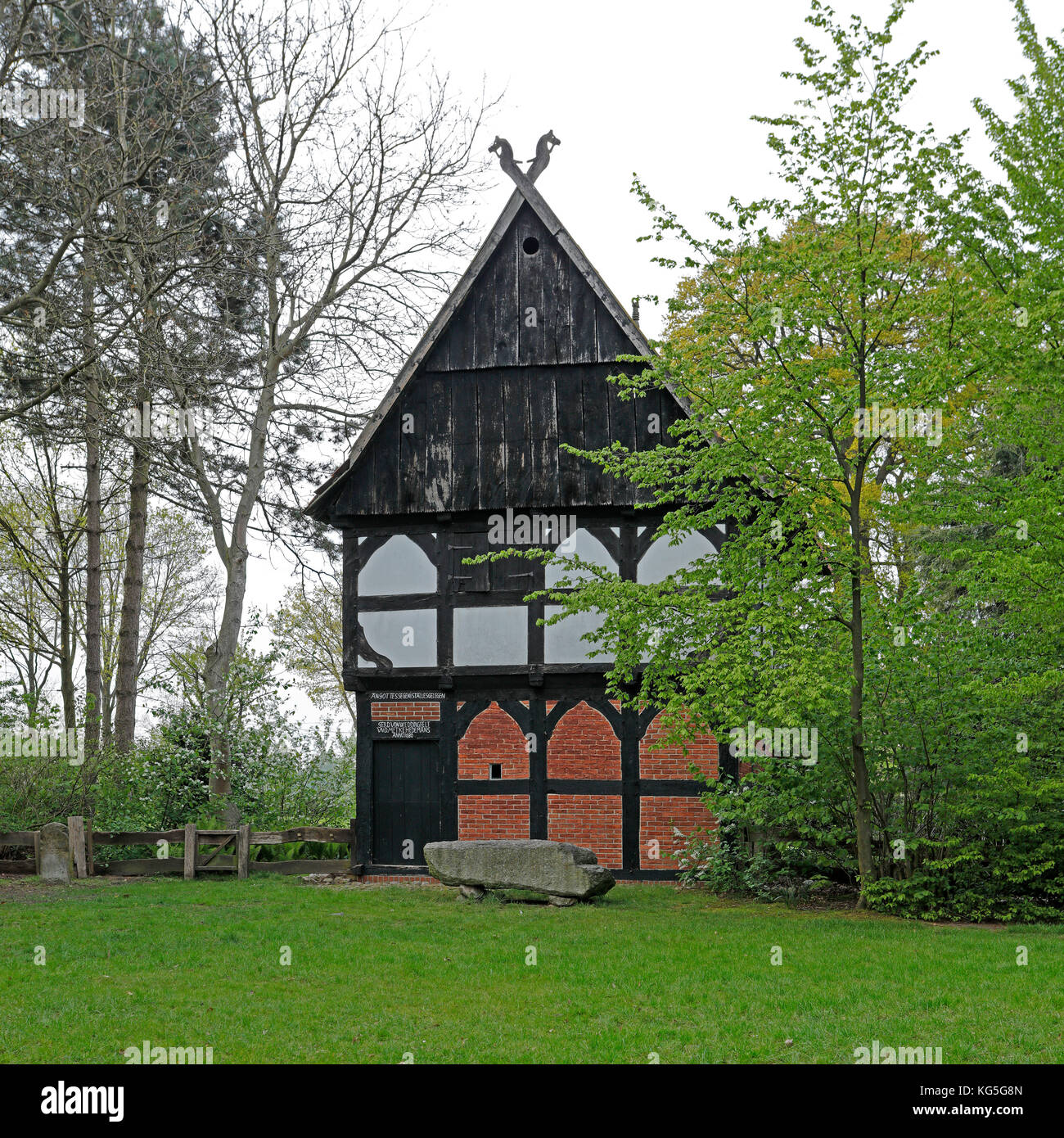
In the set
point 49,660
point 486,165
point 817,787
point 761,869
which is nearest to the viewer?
point 817,787

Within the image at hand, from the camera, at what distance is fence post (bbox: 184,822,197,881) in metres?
16.0

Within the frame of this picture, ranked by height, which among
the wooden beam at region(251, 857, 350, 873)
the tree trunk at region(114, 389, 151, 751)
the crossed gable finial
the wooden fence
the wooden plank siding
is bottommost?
the wooden beam at region(251, 857, 350, 873)

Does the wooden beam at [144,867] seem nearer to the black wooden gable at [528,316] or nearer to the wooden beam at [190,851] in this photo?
the wooden beam at [190,851]

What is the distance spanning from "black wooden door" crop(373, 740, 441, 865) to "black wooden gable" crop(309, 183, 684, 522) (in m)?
3.63

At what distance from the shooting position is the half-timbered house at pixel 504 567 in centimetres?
1591

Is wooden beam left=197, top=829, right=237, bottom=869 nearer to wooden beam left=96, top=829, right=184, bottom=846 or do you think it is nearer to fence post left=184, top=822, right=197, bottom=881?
fence post left=184, top=822, right=197, bottom=881

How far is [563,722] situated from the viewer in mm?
16062

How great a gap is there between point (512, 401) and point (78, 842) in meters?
8.93

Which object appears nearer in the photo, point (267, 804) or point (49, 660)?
point (267, 804)

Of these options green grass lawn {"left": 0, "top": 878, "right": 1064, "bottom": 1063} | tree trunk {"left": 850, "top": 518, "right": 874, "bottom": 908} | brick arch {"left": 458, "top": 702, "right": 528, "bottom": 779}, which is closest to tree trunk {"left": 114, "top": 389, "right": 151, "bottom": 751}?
brick arch {"left": 458, "top": 702, "right": 528, "bottom": 779}

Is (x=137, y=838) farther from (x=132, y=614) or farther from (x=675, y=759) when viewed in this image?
(x=675, y=759)

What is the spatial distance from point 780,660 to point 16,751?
11.3 meters
